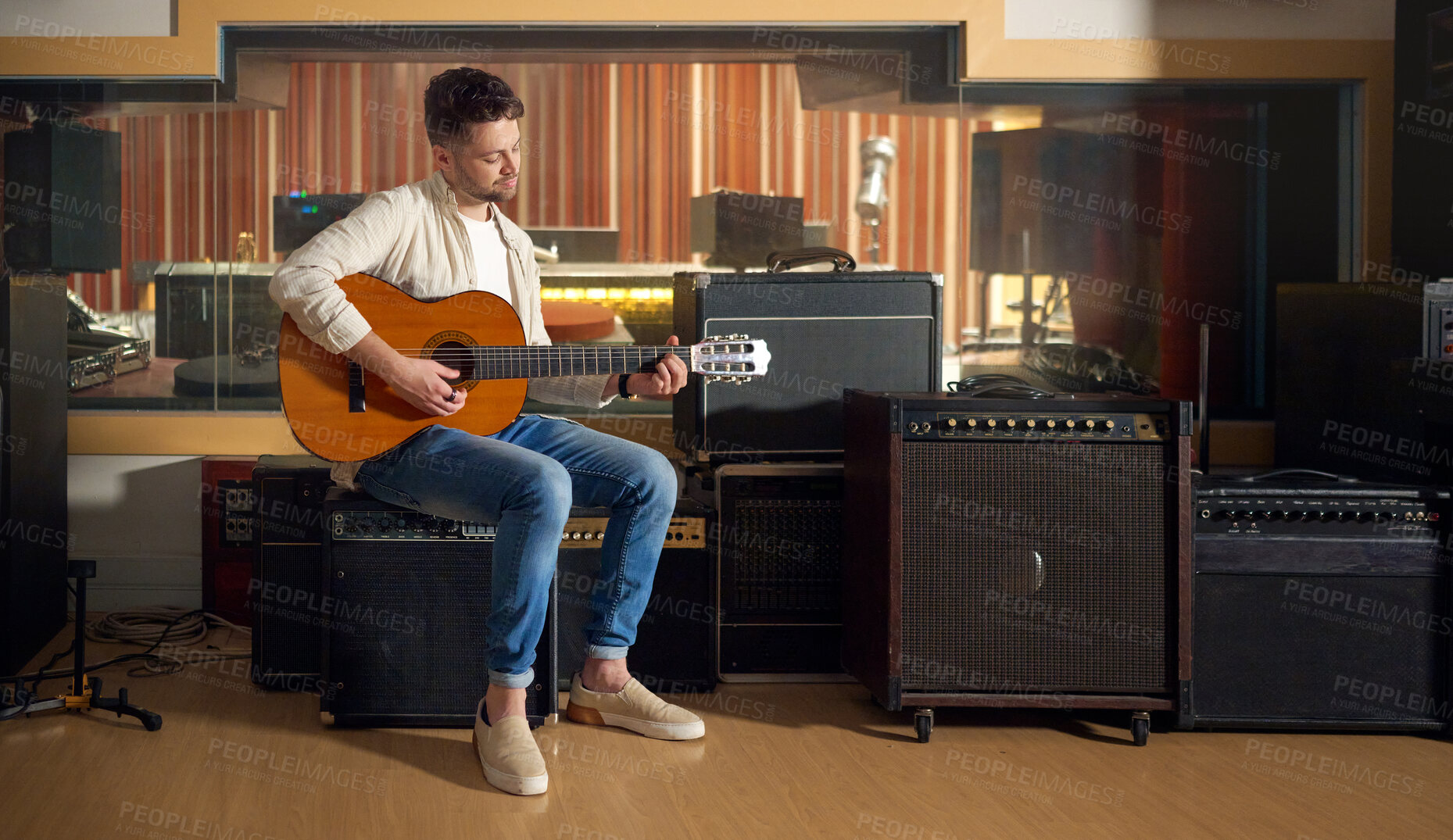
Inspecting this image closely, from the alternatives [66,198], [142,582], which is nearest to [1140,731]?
[142,582]

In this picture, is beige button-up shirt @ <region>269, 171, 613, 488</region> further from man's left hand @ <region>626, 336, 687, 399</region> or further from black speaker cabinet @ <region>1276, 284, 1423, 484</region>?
black speaker cabinet @ <region>1276, 284, 1423, 484</region>

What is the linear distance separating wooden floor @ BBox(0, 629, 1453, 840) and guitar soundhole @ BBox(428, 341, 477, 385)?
0.72 metres

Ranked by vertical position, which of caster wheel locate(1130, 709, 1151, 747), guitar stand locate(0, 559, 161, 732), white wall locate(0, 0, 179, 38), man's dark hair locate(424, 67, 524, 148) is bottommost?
caster wheel locate(1130, 709, 1151, 747)

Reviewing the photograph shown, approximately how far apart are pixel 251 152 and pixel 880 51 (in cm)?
180

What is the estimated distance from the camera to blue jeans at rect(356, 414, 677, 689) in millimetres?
2168

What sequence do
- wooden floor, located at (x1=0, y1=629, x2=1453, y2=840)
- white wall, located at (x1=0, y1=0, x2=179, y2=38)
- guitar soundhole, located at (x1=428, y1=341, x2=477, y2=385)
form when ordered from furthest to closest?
white wall, located at (x1=0, y1=0, x2=179, y2=38), guitar soundhole, located at (x1=428, y1=341, x2=477, y2=385), wooden floor, located at (x1=0, y1=629, x2=1453, y2=840)

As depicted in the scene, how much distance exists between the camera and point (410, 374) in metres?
2.21

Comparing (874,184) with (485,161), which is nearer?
(485,161)

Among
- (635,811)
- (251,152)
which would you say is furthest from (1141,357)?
(251,152)

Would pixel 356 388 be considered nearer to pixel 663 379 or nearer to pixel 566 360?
pixel 566 360

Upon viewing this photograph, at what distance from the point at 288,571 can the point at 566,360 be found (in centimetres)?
81

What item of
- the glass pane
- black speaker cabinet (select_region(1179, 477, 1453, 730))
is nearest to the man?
black speaker cabinet (select_region(1179, 477, 1453, 730))

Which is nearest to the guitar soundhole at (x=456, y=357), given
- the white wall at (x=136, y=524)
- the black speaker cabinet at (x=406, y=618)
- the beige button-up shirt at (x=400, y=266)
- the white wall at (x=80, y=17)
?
the beige button-up shirt at (x=400, y=266)

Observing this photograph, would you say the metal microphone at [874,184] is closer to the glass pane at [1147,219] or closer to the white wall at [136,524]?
the glass pane at [1147,219]
